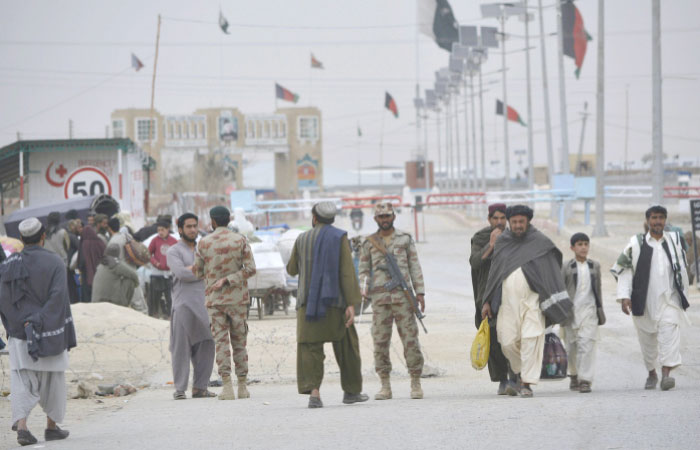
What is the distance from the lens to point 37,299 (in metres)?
8.09

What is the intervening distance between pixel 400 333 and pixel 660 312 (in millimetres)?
2516

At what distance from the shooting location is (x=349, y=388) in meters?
9.48

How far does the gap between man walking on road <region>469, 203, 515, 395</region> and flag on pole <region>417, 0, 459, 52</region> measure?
2627 inches

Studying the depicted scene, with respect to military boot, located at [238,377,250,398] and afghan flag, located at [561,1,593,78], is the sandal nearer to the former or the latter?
military boot, located at [238,377,250,398]

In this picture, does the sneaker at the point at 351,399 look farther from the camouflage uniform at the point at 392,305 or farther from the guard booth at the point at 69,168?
the guard booth at the point at 69,168

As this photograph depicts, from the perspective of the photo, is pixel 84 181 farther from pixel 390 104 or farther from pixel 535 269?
pixel 390 104

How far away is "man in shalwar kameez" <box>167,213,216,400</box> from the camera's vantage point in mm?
10570

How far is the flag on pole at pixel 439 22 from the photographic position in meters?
75.8

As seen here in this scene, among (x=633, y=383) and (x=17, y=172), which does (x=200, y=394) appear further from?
(x=17, y=172)

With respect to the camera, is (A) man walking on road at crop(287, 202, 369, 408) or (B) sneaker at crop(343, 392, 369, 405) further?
(B) sneaker at crop(343, 392, 369, 405)

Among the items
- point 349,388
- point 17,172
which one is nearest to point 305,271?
point 349,388

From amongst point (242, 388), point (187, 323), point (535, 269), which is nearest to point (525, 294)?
point (535, 269)

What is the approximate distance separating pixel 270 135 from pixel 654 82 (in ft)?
303

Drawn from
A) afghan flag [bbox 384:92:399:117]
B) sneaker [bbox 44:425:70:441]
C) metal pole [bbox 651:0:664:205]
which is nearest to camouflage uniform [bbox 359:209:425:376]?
sneaker [bbox 44:425:70:441]
